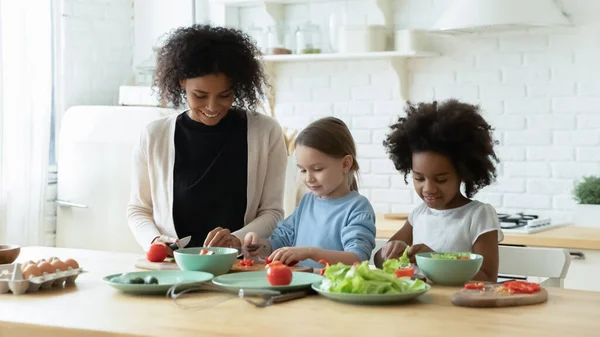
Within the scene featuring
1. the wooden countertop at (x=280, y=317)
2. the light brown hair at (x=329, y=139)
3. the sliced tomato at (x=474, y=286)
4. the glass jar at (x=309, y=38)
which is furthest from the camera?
the glass jar at (x=309, y=38)

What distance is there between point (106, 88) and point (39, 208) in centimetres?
87

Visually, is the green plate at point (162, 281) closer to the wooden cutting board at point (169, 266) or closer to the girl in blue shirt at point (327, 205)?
the wooden cutting board at point (169, 266)

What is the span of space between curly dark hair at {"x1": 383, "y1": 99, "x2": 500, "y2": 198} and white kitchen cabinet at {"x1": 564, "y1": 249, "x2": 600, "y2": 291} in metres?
1.31

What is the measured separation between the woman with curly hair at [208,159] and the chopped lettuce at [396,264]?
0.65 m

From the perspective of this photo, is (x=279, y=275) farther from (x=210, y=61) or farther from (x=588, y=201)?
(x=588, y=201)

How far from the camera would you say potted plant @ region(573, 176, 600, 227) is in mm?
3982

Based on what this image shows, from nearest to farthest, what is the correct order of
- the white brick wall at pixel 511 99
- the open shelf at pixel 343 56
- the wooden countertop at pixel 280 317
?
the wooden countertop at pixel 280 317 → the white brick wall at pixel 511 99 → the open shelf at pixel 343 56

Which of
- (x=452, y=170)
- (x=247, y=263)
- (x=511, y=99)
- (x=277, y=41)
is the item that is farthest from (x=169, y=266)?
(x=277, y=41)

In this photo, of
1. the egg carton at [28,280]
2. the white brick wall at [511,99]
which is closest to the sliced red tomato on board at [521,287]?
the egg carton at [28,280]

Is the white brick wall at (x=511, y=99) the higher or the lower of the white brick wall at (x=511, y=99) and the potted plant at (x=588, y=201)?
the higher

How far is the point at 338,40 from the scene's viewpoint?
181 inches

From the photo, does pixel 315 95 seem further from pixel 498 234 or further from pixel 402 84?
pixel 498 234

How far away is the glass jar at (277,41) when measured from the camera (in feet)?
15.4

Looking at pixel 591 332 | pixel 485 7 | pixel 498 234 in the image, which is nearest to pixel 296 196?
pixel 485 7
